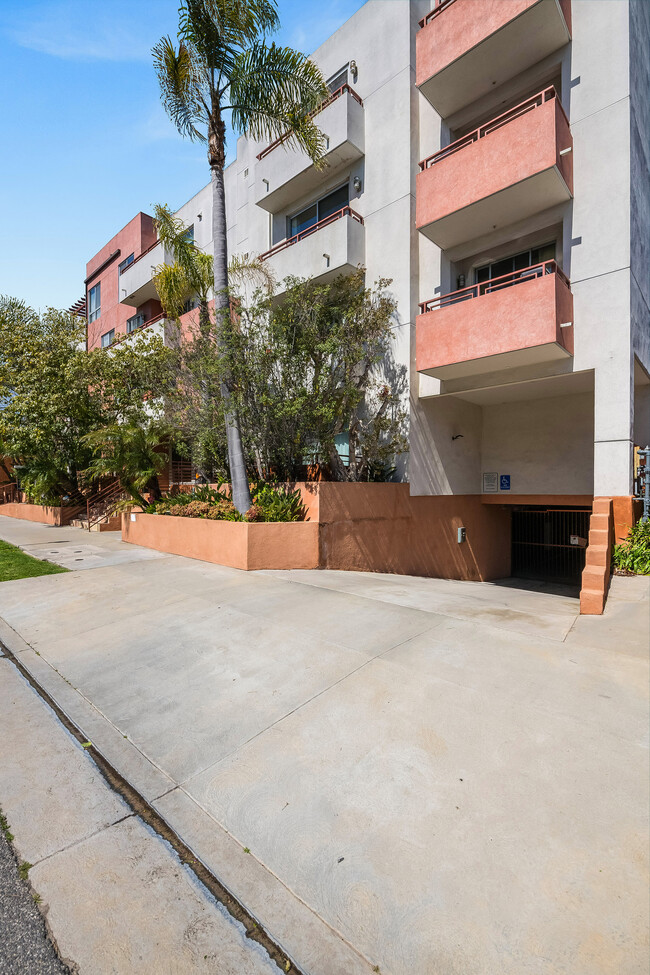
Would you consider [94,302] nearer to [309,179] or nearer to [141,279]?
[141,279]

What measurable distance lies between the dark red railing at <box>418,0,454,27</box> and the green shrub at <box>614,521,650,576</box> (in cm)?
1182

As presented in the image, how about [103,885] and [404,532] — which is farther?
[404,532]

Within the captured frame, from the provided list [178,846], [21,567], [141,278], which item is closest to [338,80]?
[141,278]

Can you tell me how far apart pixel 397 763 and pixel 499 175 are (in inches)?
421

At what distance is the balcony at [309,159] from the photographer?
11773 mm

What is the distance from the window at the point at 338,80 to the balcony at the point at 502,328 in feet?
24.5

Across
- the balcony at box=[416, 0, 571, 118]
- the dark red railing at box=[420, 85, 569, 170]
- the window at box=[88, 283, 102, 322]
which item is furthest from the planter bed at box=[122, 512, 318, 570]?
the window at box=[88, 283, 102, 322]

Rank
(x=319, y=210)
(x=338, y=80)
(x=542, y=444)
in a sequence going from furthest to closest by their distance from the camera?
1. (x=319, y=210)
2. (x=338, y=80)
3. (x=542, y=444)

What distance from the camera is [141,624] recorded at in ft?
20.3

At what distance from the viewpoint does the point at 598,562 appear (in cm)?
692

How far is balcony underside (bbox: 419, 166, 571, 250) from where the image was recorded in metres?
9.14

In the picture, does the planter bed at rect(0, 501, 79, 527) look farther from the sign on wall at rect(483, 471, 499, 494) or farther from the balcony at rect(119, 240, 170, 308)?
the sign on wall at rect(483, 471, 499, 494)

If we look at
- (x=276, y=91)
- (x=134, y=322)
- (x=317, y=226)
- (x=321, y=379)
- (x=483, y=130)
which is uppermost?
(x=276, y=91)

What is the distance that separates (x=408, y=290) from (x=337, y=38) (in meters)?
8.18
